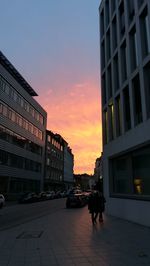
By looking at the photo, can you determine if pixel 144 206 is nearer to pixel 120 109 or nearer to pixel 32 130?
pixel 120 109

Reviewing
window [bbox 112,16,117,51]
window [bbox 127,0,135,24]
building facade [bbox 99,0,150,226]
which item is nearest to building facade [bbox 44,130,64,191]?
building facade [bbox 99,0,150,226]

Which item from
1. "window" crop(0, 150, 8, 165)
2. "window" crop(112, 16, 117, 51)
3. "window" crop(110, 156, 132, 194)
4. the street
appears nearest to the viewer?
the street

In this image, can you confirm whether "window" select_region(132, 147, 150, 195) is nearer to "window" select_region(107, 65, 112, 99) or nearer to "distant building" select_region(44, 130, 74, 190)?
"window" select_region(107, 65, 112, 99)

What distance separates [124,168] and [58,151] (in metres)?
76.3

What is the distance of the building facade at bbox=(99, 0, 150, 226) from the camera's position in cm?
1652

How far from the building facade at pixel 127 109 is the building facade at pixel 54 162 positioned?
54247mm

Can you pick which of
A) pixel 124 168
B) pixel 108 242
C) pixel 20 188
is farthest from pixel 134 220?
pixel 20 188

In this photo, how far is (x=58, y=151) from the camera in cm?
9638

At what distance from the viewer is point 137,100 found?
1802cm

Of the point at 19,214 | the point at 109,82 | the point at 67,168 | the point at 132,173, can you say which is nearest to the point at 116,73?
the point at 109,82

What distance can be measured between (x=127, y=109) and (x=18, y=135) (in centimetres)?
3599

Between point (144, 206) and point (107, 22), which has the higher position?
point (107, 22)

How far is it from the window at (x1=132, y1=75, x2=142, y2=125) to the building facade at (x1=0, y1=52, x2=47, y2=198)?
100ft

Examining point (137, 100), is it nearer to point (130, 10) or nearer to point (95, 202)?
point (95, 202)
